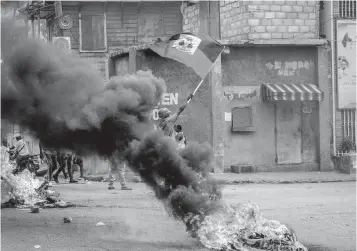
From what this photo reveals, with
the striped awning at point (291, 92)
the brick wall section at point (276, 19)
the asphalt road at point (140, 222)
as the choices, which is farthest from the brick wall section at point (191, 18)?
the asphalt road at point (140, 222)

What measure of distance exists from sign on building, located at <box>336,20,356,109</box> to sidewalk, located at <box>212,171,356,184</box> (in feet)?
8.04

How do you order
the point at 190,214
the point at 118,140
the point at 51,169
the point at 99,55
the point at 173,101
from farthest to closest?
1. the point at 99,55
2. the point at 173,101
3. the point at 51,169
4. the point at 118,140
5. the point at 190,214

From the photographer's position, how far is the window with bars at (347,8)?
19875 mm

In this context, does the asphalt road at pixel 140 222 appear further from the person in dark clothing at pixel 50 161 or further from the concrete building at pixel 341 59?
the concrete building at pixel 341 59

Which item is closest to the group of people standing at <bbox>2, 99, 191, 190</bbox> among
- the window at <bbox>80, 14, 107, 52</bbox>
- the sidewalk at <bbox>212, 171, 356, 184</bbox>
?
the sidewalk at <bbox>212, 171, 356, 184</bbox>

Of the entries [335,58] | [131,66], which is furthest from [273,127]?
[131,66]

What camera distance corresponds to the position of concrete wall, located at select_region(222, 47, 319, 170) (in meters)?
19.2

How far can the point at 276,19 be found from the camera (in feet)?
64.6

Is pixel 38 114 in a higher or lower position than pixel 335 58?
lower

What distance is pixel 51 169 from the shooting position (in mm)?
16797

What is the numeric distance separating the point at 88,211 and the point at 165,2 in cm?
2147

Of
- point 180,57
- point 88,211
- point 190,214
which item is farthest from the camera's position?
point 180,57

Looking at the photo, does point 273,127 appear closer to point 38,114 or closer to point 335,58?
point 335,58

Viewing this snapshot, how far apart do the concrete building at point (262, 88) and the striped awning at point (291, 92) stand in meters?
0.03
